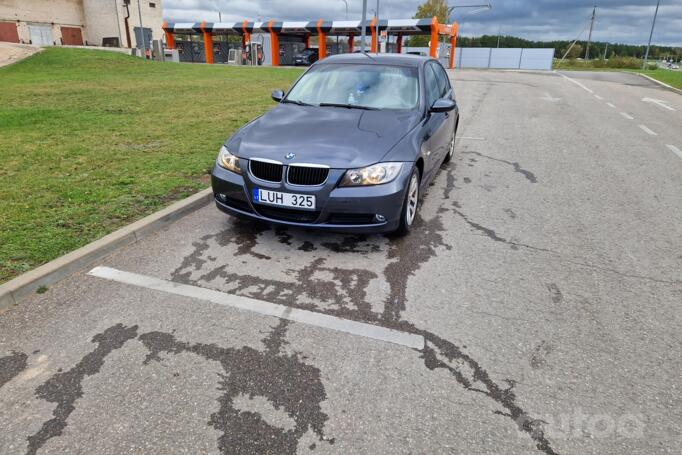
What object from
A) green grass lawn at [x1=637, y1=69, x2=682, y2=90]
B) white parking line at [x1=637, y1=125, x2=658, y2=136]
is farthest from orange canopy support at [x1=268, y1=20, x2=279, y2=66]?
white parking line at [x1=637, y1=125, x2=658, y2=136]

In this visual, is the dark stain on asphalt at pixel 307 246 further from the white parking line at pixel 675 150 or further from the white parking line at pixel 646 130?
the white parking line at pixel 646 130

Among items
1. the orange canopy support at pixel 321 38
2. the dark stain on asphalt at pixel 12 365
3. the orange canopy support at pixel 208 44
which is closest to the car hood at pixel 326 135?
the dark stain on asphalt at pixel 12 365

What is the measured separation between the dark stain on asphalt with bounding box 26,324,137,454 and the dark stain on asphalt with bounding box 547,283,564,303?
9.68 feet

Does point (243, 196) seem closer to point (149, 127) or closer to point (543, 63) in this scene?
point (149, 127)

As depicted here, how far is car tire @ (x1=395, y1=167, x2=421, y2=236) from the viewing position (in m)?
4.09

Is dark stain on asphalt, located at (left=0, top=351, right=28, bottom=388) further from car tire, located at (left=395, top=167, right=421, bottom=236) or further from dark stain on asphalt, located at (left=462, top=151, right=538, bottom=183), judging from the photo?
dark stain on asphalt, located at (left=462, top=151, right=538, bottom=183)

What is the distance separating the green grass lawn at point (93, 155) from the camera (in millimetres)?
4148

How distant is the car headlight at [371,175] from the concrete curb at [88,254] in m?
2.02

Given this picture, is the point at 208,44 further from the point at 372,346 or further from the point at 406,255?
the point at 372,346

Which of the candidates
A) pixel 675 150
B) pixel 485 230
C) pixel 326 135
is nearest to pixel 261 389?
pixel 326 135

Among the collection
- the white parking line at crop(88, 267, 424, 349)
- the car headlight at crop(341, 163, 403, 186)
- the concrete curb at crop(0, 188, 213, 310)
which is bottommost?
the white parking line at crop(88, 267, 424, 349)

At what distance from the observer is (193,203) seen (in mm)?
5008

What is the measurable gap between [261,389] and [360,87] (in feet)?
12.1

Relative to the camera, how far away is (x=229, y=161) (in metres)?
4.11
